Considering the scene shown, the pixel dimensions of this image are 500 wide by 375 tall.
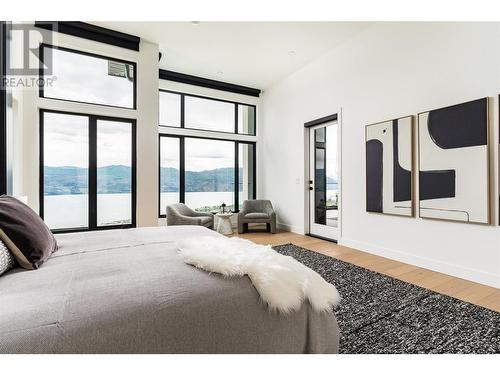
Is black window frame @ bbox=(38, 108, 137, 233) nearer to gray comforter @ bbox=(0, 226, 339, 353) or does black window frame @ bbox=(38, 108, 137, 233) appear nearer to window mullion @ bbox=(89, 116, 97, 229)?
window mullion @ bbox=(89, 116, 97, 229)

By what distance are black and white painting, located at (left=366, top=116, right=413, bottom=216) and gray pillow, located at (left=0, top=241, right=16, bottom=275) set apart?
376 centimetres

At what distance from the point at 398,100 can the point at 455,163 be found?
112 centimetres

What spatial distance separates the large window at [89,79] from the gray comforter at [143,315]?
3.47m

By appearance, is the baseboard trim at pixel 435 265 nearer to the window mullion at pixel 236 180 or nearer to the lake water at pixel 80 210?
the lake water at pixel 80 210

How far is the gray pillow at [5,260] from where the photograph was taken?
120 cm

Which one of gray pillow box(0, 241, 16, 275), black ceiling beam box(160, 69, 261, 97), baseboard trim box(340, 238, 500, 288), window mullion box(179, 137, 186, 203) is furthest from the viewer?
window mullion box(179, 137, 186, 203)

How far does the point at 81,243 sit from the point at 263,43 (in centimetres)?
382

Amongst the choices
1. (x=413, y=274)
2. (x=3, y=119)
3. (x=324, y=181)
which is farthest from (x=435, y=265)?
(x=3, y=119)

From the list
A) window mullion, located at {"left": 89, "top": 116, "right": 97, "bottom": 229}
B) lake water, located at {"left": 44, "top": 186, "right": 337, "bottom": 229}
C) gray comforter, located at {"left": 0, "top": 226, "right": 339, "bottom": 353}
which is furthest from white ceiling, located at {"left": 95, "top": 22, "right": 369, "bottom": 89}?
gray comforter, located at {"left": 0, "top": 226, "right": 339, "bottom": 353}

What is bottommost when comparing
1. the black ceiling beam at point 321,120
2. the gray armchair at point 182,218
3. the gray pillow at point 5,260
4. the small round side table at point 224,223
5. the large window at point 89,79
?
the small round side table at point 224,223

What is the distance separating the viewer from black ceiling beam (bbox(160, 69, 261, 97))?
518 centimetres

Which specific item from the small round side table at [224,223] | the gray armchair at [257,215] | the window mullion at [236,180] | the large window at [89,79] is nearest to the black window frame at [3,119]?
the large window at [89,79]
